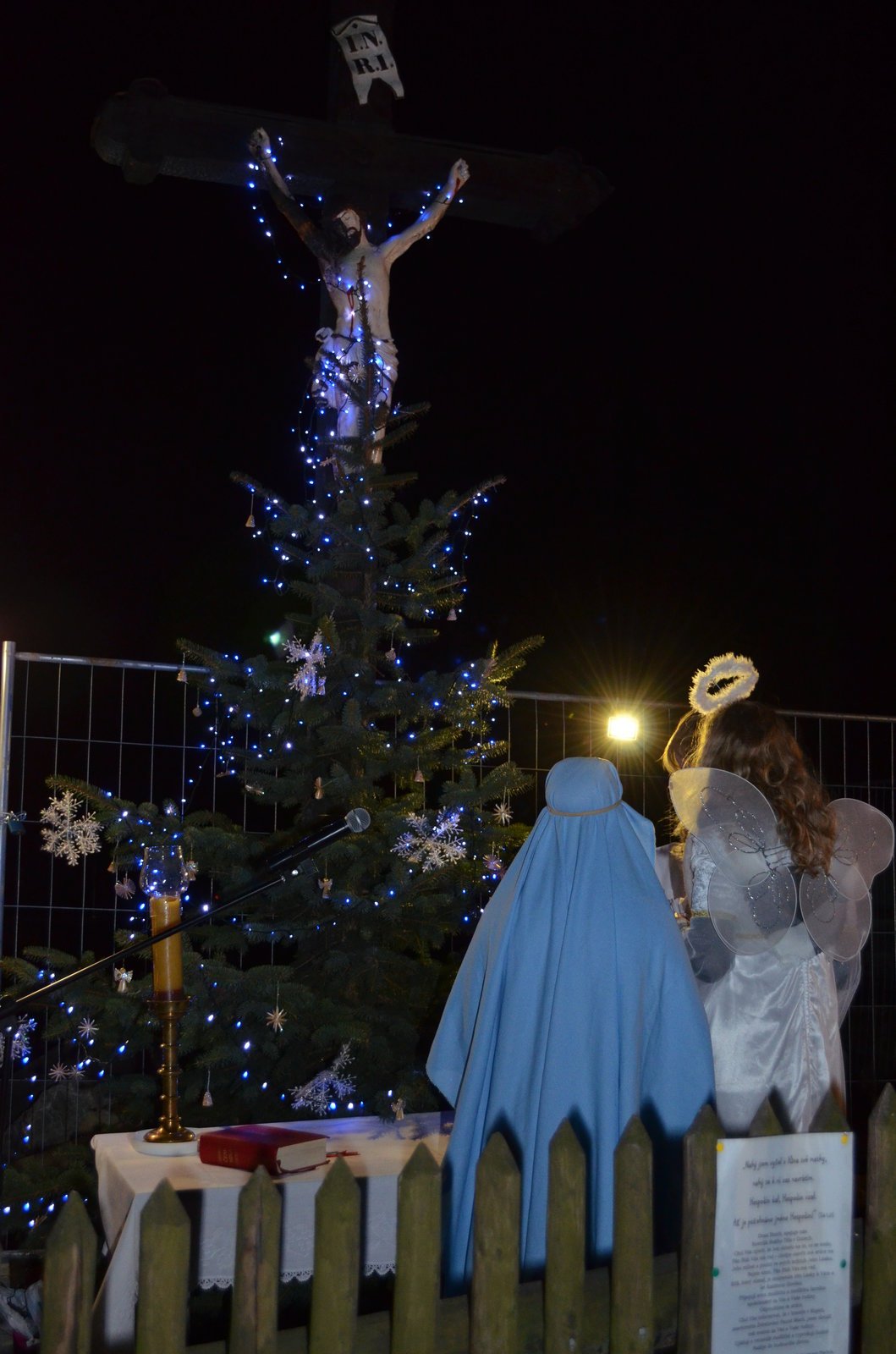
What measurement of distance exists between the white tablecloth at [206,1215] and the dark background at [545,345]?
507cm

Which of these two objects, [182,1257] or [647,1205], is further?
[647,1205]

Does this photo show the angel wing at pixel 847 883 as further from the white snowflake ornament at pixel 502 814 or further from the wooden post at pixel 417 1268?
the wooden post at pixel 417 1268

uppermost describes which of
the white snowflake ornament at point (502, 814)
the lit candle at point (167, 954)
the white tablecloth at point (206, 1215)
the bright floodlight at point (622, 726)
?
the bright floodlight at point (622, 726)

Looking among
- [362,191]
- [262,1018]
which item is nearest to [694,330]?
[362,191]

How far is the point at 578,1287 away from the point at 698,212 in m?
8.81

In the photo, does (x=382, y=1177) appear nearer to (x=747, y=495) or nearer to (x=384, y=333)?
(x=384, y=333)

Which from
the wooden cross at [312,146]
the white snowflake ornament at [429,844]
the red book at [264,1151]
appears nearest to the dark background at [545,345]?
the wooden cross at [312,146]

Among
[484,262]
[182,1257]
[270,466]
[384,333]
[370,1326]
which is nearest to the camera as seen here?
[182,1257]

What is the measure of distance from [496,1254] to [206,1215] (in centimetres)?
96

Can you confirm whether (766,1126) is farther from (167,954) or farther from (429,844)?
(429,844)

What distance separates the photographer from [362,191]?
5.73m

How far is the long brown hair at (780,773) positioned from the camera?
357 centimetres

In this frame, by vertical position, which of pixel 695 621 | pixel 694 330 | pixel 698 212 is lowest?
pixel 695 621

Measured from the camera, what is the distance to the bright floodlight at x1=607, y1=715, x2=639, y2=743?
248 inches
